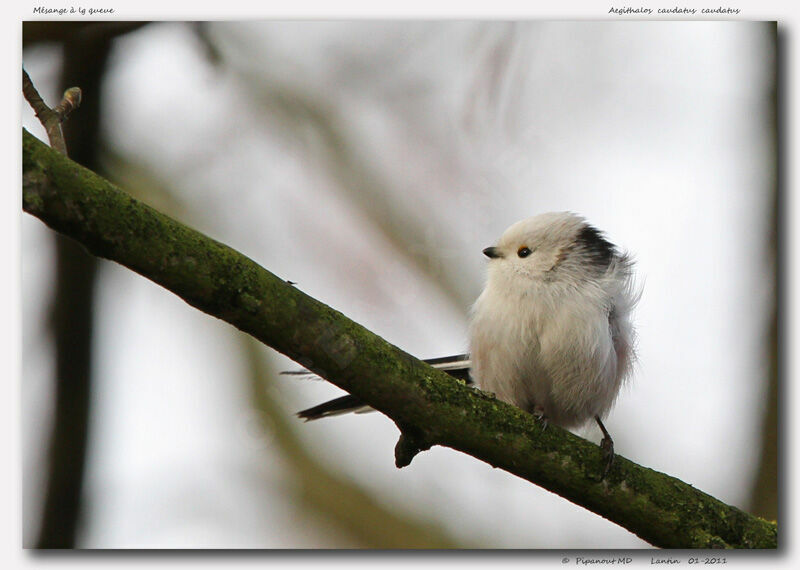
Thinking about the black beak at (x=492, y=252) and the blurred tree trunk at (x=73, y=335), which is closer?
the blurred tree trunk at (x=73, y=335)

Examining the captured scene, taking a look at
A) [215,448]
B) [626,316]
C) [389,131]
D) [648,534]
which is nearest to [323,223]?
[389,131]

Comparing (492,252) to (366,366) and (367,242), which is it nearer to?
(367,242)

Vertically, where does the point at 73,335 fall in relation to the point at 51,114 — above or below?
below

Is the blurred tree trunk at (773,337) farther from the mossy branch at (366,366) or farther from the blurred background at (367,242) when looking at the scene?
the mossy branch at (366,366)

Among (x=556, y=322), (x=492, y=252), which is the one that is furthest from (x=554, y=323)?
(x=492, y=252)

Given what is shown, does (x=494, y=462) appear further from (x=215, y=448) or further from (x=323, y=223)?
(x=323, y=223)

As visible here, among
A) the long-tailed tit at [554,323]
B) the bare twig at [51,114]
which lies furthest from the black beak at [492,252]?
the bare twig at [51,114]
